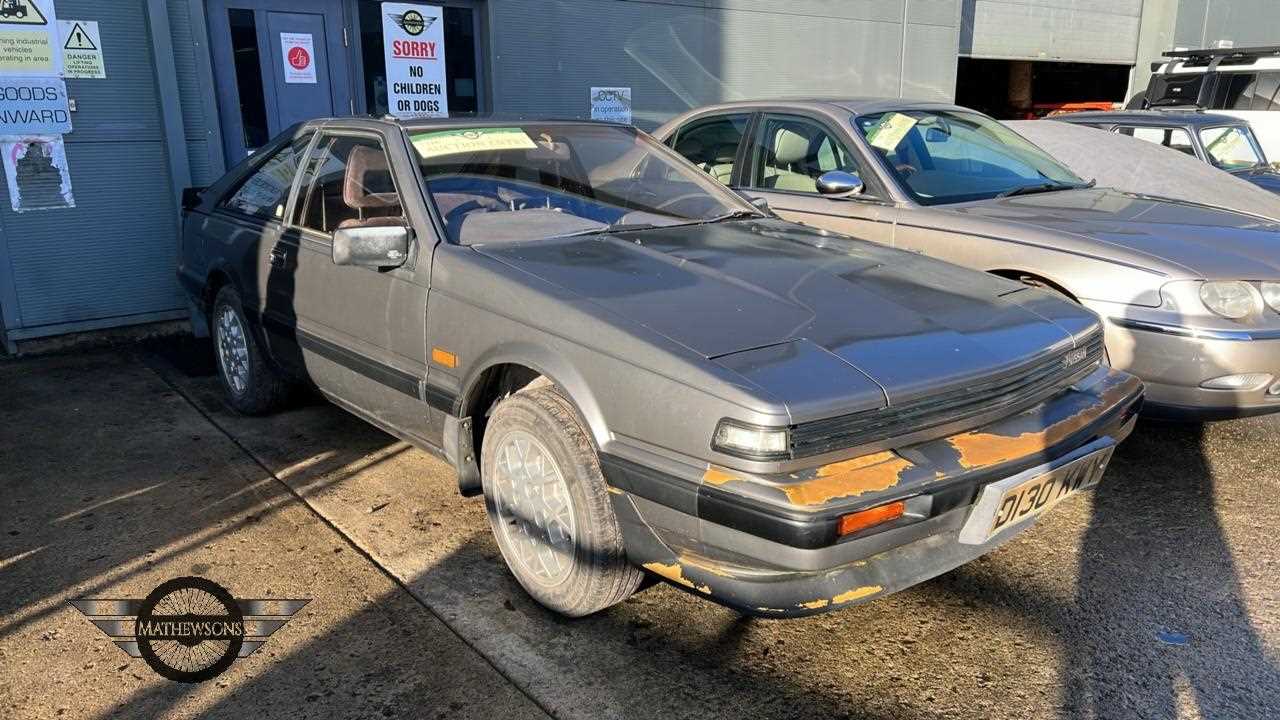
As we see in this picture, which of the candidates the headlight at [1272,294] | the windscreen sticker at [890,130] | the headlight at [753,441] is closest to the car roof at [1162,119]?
the windscreen sticker at [890,130]

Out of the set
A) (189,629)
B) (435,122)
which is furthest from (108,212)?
(189,629)

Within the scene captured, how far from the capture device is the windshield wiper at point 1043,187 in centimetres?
475

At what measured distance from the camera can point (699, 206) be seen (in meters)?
3.91

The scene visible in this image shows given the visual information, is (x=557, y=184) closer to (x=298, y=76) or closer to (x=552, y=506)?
(x=552, y=506)

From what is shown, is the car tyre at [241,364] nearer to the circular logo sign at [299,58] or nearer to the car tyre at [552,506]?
the car tyre at [552,506]

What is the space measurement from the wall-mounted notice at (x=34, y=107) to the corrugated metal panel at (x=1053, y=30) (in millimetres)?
11260

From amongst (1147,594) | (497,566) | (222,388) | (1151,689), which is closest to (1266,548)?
(1147,594)

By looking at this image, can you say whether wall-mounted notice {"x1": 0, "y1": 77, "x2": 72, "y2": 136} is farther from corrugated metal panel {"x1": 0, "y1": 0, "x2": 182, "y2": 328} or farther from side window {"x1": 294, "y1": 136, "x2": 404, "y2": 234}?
side window {"x1": 294, "y1": 136, "x2": 404, "y2": 234}

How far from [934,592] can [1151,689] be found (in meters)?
0.69

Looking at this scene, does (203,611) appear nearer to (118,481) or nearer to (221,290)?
(118,481)

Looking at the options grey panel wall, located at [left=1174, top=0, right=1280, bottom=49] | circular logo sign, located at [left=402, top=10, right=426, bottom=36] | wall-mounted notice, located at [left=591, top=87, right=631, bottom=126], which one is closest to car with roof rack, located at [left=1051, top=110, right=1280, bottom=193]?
wall-mounted notice, located at [left=591, top=87, right=631, bottom=126]

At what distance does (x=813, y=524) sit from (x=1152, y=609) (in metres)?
1.45

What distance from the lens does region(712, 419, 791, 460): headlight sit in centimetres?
223

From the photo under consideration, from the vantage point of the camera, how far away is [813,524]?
85.5 inches
